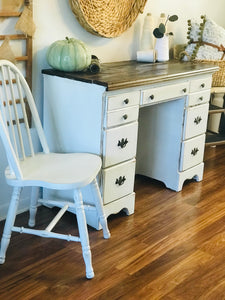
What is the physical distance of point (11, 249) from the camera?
2381 mm

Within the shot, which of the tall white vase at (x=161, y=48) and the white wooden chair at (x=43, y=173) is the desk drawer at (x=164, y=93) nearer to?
the tall white vase at (x=161, y=48)

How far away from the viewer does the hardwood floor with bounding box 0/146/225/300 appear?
210 cm

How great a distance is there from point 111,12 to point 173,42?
809 millimetres

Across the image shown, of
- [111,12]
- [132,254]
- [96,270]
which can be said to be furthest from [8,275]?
[111,12]

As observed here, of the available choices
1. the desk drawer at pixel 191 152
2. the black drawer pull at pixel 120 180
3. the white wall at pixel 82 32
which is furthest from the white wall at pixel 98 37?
the desk drawer at pixel 191 152

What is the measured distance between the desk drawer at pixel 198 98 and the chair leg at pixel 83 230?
4.13 feet

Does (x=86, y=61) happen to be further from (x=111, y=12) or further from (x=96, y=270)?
(x=96, y=270)

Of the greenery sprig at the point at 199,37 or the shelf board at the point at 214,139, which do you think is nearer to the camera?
the greenery sprig at the point at 199,37

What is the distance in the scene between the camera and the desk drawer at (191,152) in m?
3.17

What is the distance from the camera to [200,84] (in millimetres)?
3123

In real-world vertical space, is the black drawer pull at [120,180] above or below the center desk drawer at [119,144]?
below

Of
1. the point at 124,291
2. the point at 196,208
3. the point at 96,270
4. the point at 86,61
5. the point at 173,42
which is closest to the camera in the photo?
the point at 124,291

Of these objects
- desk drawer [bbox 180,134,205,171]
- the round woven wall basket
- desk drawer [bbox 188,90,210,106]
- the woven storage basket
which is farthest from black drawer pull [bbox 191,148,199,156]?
the round woven wall basket

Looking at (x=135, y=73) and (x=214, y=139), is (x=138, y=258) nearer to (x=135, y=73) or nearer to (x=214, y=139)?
(x=135, y=73)
